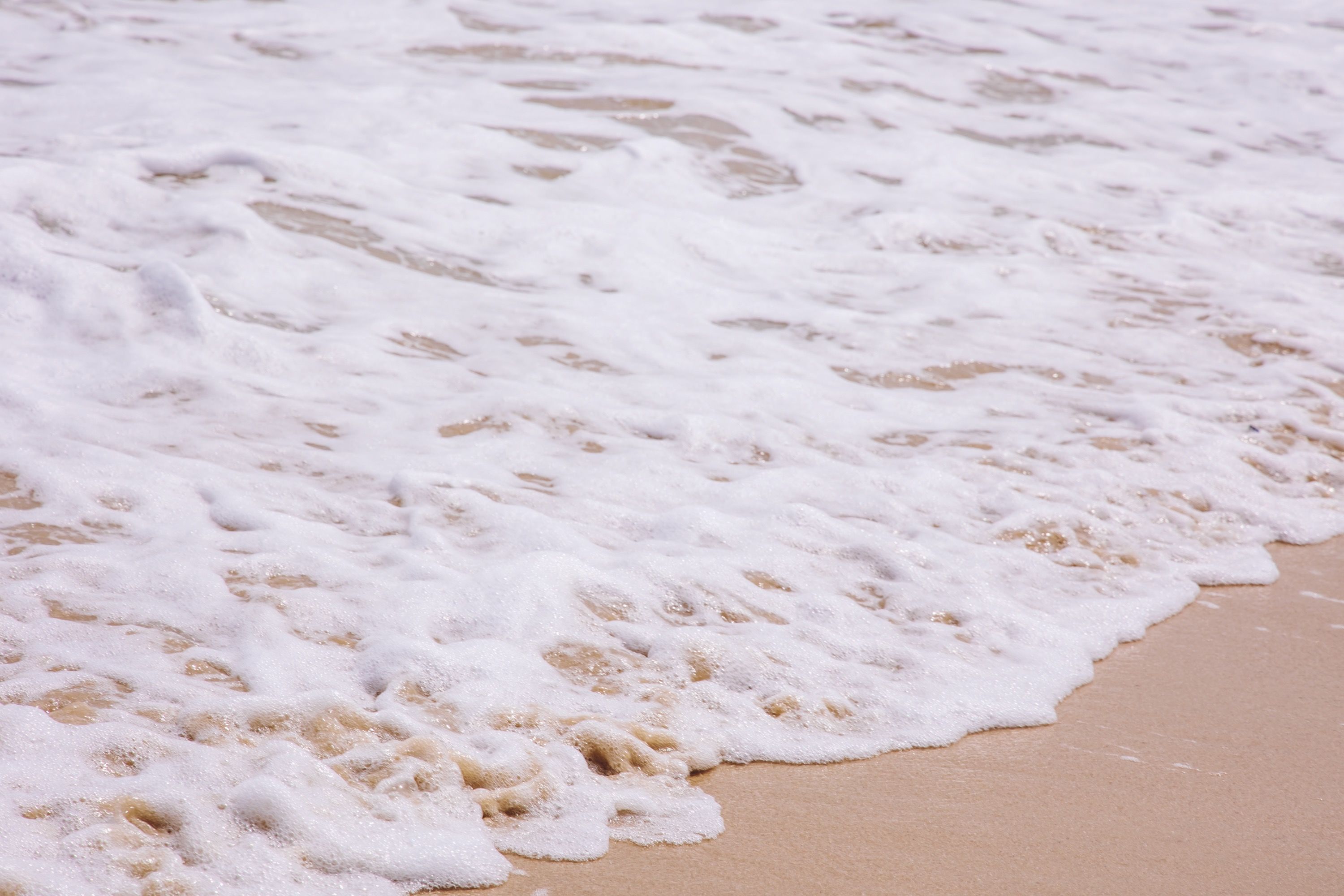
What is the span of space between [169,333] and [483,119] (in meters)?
3.19

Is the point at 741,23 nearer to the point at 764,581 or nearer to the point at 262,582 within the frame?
the point at 764,581

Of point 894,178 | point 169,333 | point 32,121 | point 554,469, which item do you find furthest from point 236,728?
point 894,178

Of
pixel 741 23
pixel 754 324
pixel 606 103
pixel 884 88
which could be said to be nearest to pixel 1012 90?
pixel 884 88

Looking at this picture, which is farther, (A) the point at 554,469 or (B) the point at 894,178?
(B) the point at 894,178

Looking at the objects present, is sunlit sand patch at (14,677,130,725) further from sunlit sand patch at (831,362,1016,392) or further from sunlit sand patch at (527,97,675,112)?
sunlit sand patch at (527,97,675,112)

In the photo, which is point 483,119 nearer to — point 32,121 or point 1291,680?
point 32,121

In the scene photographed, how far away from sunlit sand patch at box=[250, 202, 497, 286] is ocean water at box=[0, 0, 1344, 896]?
0.11ft

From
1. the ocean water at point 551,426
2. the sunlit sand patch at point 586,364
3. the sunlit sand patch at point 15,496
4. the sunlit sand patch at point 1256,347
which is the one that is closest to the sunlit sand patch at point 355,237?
the ocean water at point 551,426

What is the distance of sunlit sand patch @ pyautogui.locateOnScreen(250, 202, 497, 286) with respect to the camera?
505 centimetres

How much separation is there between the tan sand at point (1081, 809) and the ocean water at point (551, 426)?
0.08 metres

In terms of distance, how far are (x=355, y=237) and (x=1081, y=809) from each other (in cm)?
398

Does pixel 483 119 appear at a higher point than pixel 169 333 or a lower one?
higher

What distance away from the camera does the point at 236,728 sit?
2229mm

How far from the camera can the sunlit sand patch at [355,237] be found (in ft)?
16.6
